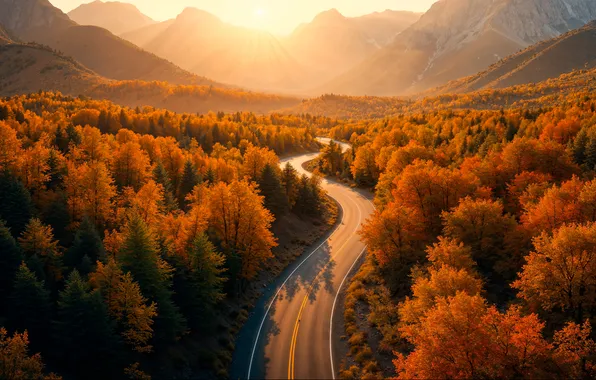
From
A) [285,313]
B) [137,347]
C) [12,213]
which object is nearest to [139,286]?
[137,347]

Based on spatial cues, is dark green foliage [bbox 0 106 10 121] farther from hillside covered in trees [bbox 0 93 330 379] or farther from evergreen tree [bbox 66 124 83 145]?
evergreen tree [bbox 66 124 83 145]

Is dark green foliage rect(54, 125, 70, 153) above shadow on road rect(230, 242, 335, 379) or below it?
above

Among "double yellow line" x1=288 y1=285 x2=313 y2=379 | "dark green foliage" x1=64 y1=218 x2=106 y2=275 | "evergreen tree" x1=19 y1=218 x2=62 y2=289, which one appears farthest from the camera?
"dark green foliage" x1=64 y1=218 x2=106 y2=275

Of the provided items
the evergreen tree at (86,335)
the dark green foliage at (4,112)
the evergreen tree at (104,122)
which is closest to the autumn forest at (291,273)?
the evergreen tree at (86,335)

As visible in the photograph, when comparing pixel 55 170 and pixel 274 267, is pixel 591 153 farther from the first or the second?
pixel 55 170

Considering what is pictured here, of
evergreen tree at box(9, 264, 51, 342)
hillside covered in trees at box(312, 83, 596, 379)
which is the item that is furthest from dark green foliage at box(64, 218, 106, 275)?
hillside covered in trees at box(312, 83, 596, 379)

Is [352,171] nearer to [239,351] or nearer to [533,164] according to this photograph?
[533,164]

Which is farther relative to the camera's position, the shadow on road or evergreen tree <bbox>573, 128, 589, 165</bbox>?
evergreen tree <bbox>573, 128, 589, 165</bbox>
